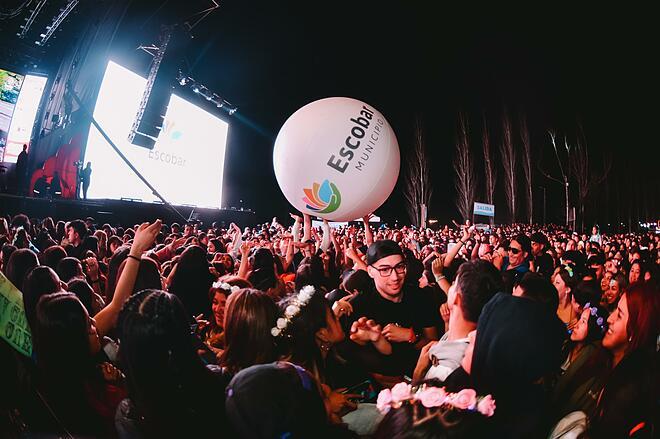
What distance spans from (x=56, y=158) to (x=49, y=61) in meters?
4.70

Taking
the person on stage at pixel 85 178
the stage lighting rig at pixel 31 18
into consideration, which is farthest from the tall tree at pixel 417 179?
the stage lighting rig at pixel 31 18

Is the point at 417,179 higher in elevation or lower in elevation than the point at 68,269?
higher

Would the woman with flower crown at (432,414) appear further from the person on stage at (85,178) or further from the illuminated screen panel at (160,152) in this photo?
the illuminated screen panel at (160,152)

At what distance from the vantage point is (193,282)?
12.0 feet

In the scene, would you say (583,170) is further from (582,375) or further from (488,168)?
(582,375)

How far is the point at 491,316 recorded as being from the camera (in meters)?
1.52

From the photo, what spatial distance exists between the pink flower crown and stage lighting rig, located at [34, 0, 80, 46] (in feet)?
47.9

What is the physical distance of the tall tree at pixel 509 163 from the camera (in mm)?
31266

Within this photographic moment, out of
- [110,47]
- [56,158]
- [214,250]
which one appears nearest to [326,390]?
[214,250]

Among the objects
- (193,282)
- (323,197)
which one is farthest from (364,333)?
(193,282)

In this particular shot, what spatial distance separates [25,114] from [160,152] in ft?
19.2

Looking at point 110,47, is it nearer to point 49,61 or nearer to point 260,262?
point 49,61

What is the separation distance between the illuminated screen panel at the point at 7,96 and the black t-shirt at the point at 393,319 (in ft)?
59.4

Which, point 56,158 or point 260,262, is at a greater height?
point 56,158
